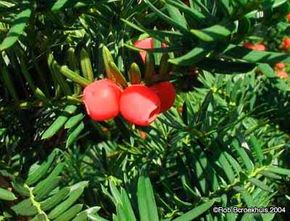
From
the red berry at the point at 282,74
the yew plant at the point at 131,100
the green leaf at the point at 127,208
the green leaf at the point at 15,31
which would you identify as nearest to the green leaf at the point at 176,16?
the yew plant at the point at 131,100

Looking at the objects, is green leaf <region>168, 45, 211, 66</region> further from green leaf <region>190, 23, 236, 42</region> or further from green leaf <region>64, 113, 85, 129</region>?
green leaf <region>64, 113, 85, 129</region>

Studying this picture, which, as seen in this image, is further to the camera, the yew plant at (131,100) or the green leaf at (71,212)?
the green leaf at (71,212)

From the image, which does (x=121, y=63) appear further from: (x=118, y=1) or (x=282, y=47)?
(x=282, y=47)

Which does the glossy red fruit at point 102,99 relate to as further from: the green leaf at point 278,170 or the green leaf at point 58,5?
the green leaf at point 278,170

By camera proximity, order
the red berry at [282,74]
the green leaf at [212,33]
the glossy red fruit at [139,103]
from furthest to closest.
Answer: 1. the red berry at [282,74]
2. the glossy red fruit at [139,103]
3. the green leaf at [212,33]

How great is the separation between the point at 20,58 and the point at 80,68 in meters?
0.06

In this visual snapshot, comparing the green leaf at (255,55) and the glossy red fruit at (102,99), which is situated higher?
the green leaf at (255,55)

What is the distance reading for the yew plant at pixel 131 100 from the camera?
354 mm

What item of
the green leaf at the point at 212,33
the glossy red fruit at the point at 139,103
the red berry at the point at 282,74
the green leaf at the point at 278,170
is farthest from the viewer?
the red berry at the point at 282,74

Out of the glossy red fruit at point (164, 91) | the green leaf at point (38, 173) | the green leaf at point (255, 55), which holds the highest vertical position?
the green leaf at point (255, 55)

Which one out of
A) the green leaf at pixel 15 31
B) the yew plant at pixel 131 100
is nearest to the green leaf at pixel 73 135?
the yew plant at pixel 131 100

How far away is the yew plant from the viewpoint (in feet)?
1.16

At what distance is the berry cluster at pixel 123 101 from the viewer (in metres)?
0.43

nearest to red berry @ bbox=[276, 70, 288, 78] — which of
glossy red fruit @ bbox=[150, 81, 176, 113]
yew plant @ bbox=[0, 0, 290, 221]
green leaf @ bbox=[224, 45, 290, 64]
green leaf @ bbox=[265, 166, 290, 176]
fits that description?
yew plant @ bbox=[0, 0, 290, 221]
